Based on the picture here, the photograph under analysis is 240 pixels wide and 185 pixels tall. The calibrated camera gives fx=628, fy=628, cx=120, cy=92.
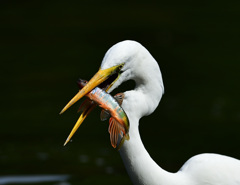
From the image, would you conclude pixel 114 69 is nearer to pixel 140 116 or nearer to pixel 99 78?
pixel 99 78

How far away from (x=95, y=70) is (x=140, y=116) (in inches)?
173

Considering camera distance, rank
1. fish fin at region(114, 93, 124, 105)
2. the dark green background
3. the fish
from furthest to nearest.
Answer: the dark green background < fish fin at region(114, 93, 124, 105) < the fish

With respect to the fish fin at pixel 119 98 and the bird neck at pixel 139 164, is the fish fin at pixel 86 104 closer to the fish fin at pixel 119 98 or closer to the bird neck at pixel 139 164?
the fish fin at pixel 119 98

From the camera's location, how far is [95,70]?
7.50 metres

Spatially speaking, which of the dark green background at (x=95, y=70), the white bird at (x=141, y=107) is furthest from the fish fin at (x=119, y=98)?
the dark green background at (x=95, y=70)

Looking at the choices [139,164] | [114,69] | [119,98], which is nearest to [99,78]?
[114,69]

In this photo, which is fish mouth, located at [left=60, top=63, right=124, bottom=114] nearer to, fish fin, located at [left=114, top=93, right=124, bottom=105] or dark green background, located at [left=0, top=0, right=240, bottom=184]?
fish fin, located at [left=114, top=93, right=124, bottom=105]

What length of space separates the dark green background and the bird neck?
1.90 metres

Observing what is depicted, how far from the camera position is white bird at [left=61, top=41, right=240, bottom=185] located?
2957 mm

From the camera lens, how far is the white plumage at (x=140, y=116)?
9.86ft

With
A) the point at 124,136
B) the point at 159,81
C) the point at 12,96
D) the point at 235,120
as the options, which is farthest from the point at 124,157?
the point at 12,96

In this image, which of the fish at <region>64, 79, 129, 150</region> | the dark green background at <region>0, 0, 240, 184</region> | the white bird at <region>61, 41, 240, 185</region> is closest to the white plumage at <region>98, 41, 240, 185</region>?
the white bird at <region>61, 41, 240, 185</region>

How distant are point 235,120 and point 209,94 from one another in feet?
2.72

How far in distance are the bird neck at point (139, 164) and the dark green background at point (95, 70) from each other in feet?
6.23
